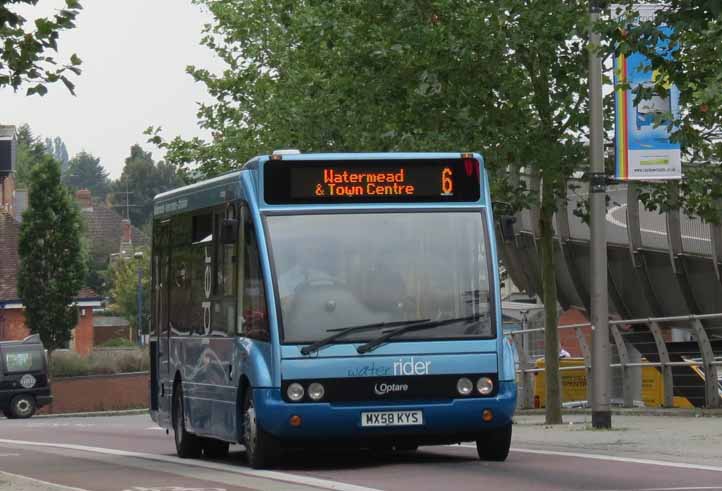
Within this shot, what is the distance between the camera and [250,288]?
Answer: 16.0 m

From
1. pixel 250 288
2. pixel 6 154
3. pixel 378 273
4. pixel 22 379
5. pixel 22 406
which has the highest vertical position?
pixel 6 154

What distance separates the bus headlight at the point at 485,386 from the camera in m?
15.7

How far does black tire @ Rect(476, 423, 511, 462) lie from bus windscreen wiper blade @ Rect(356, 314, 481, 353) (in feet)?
3.42

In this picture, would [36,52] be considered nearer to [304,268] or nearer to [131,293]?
[304,268]

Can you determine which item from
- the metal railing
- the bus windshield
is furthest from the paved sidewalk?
the bus windshield

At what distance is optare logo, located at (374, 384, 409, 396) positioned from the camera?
609 inches

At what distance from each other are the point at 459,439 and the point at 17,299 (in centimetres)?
6083

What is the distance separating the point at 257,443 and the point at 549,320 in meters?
11.2

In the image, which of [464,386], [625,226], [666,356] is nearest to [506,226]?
[464,386]

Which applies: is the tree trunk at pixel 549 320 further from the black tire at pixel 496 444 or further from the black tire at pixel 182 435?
the black tire at pixel 496 444

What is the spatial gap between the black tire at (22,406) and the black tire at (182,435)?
35732mm

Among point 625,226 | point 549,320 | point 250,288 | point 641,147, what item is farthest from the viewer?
point 625,226

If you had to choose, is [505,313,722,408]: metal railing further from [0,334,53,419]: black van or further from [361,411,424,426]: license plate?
[0,334,53,419]: black van

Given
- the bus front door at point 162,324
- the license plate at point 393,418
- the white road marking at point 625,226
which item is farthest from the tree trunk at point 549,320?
the license plate at point 393,418
